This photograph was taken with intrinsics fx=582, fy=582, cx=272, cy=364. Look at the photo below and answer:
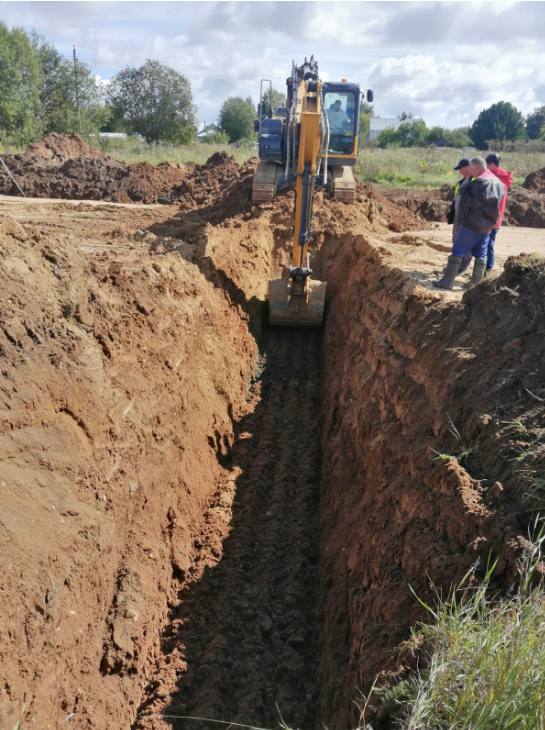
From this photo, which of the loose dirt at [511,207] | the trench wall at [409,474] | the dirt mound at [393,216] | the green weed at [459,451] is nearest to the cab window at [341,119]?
the dirt mound at [393,216]

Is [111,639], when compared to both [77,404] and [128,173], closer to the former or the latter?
[77,404]

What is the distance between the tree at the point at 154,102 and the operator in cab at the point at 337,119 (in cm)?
3534

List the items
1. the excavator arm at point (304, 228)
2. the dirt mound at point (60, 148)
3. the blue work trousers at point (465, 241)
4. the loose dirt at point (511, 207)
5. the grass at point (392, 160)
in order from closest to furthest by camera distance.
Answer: the blue work trousers at point (465, 241), the excavator arm at point (304, 228), the loose dirt at point (511, 207), the dirt mound at point (60, 148), the grass at point (392, 160)

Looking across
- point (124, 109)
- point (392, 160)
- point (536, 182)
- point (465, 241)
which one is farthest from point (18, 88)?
point (465, 241)

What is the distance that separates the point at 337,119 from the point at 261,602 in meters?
10.3

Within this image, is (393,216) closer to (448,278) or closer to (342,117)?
(342,117)

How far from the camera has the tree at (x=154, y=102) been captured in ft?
147

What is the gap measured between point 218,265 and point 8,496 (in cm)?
680

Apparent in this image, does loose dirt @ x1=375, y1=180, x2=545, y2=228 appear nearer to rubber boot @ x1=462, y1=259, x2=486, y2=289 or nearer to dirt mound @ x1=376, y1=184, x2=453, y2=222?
dirt mound @ x1=376, y1=184, x2=453, y2=222

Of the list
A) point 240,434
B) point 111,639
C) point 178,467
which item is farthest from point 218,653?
point 240,434

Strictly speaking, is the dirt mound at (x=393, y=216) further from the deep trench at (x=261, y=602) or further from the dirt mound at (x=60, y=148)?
the dirt mound at (x=60, y=148)

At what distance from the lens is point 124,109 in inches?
1797

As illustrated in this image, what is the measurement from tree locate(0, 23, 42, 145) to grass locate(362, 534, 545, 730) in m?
33.5

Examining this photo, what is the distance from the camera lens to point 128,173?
67.3ft
